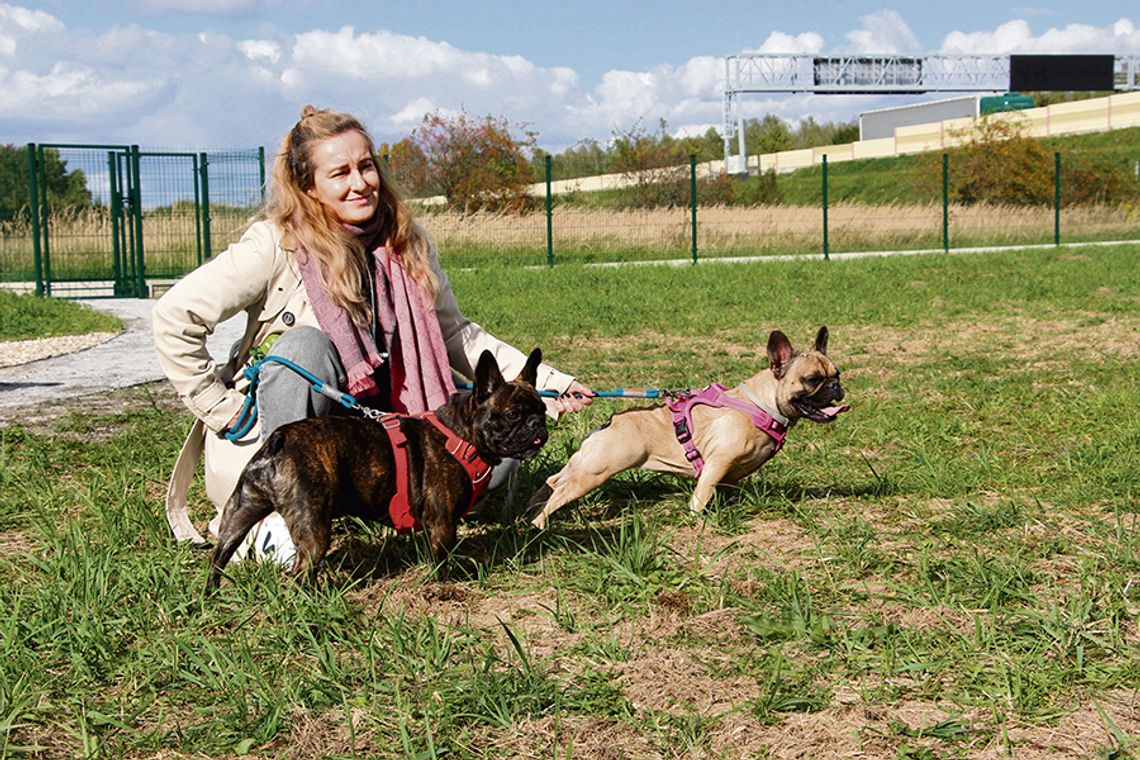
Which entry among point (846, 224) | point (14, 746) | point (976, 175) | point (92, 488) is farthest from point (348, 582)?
point (976, 175)

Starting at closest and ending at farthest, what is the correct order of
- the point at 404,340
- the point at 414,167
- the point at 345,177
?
the point at 345,177
the point at 404,340
the point at 414,167

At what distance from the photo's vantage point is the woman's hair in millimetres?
4406

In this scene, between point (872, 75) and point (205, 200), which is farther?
point (872, 75)

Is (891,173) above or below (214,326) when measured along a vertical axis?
above

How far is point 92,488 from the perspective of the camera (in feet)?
17.0

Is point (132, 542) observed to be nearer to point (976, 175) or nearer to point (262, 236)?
point (262, 236)

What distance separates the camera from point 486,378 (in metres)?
3.95

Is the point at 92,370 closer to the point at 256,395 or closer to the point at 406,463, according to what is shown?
the point at 256,395

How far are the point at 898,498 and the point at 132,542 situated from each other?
130 inches

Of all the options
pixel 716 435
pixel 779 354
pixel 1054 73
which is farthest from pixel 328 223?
pixel 1054 73

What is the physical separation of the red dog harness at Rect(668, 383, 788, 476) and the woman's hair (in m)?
1.17

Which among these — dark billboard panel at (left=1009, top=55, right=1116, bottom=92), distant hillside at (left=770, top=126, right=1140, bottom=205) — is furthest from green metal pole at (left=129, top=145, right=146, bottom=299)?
dark billboard panel at (left=1009, top=55, right=1116, bottom=92)

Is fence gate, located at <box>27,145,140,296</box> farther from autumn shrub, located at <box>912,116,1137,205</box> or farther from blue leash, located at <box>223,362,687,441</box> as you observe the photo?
autumn shrub, located at <box>912,116,1137,205</box>

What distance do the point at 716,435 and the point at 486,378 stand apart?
4.06 feet
